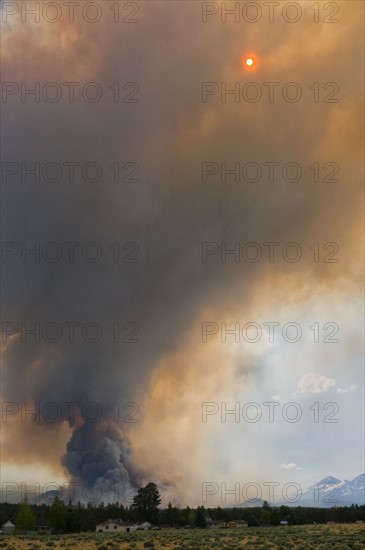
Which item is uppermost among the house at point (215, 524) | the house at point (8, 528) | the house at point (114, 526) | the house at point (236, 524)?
the house at point (8, 528)

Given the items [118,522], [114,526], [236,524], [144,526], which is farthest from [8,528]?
[236,524]

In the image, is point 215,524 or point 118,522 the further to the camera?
point 215,524

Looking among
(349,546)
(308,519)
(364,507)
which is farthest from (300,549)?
(364,507)

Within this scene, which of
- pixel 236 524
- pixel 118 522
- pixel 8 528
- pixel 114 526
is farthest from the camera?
pixel 236 524

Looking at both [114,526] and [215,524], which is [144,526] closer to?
[114,526]

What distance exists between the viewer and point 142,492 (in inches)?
5876

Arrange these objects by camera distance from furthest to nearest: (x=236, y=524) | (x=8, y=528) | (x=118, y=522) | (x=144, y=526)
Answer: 1. (x=236, y=524)
2. (x=144, y=526)
3. (x=118, y=522)
4. (x=8, y=528)

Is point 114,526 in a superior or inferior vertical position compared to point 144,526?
superior

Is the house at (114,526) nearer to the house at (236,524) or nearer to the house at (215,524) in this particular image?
the house at (215,524)

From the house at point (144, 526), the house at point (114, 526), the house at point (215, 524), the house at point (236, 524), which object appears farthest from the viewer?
the house at point (215, 524)

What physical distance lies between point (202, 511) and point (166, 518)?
9.69 metres

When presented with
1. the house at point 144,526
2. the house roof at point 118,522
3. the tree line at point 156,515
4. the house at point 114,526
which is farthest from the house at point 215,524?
the house roof at point 118,522

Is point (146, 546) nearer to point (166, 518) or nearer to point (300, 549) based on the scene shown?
point (300, 549)

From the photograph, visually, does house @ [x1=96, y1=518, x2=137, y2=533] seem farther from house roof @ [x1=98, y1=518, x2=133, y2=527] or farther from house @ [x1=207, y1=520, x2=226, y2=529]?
house @ [x1=207, y1=520, x2=226, y2=529]
